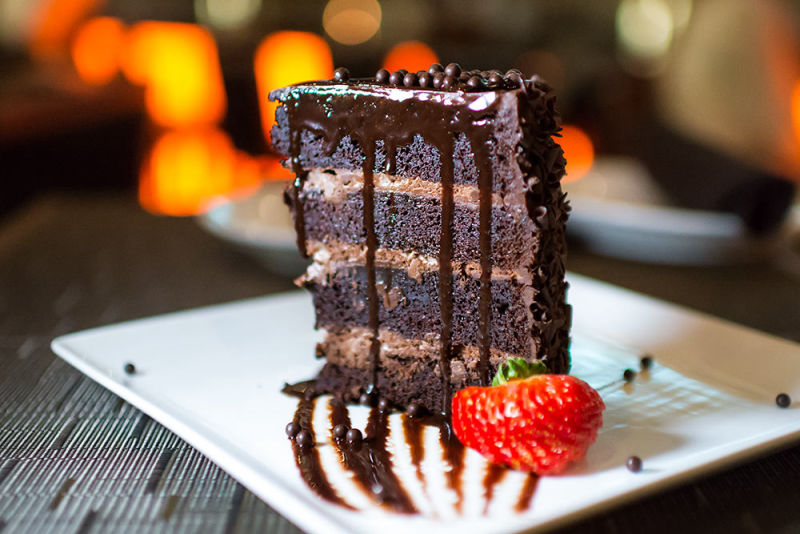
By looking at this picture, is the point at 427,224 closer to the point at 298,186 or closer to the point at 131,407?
the point at 298,186

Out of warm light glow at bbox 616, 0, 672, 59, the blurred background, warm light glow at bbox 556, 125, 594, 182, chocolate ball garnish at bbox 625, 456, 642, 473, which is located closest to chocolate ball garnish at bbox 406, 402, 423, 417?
chocolate ball garnish at bbox 625, 456, 642, 473

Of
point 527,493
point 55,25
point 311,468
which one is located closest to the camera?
point 527,493

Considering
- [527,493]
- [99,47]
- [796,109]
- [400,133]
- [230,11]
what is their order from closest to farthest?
[527,493] < [400,133] < [796,109] < [99,47] < [230,11]

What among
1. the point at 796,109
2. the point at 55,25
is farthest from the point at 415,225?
the point at 55,25

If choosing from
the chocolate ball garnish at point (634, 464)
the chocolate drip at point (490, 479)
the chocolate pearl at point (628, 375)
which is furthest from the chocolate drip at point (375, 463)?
the chocolate pearl at point (628, 375)

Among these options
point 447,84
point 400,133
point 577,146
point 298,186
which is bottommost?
point 577,146

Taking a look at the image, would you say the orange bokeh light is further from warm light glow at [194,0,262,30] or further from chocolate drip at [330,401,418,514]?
warm light glow at [194,0,262,30]

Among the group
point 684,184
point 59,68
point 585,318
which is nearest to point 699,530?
point 585,318
